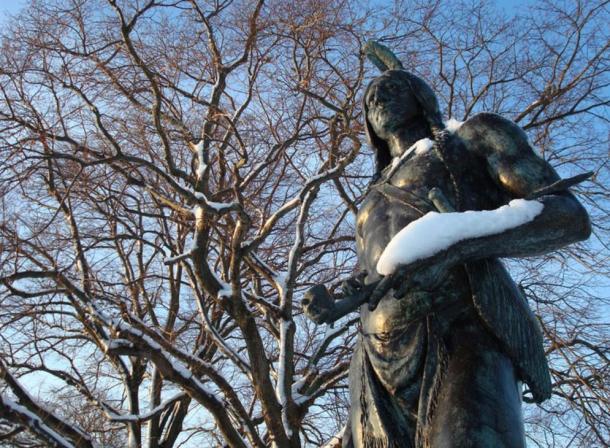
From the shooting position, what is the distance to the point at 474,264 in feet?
5.96

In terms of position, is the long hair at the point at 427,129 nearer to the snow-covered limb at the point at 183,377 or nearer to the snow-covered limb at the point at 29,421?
the snow-covered limb at the point at 183,377

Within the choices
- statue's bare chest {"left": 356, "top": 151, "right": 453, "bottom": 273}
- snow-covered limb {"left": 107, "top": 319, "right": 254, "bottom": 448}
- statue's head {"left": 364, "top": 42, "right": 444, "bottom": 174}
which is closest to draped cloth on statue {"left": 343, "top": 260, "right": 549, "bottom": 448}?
statue's bare chest {"left": 356, "top": 151, "right": 453, "bottom": 273}

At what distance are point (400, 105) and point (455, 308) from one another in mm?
873

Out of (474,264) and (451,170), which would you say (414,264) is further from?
(451,170)

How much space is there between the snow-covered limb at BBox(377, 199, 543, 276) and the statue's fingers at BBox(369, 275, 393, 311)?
0.03 metres

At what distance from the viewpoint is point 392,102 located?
2299 millimetres

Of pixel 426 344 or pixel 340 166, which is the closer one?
pixel 426 344

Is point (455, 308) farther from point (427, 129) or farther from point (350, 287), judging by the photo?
point (427, 129)

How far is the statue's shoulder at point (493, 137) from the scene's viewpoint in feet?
6.49

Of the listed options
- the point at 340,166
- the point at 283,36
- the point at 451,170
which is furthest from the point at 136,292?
the point at 451,170

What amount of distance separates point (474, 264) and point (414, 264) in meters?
0.37

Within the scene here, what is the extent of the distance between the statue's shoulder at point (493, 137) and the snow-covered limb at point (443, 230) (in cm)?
29

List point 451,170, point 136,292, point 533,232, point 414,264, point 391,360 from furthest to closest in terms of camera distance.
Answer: point 136,292 → point 451,170 → point 391,360 → point 533,232 → point 414,264

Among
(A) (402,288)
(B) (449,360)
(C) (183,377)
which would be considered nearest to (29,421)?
(C) (183,377)
